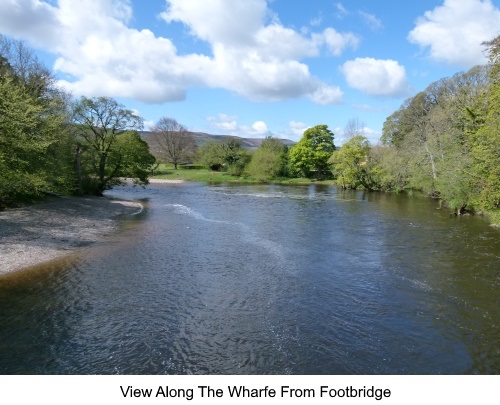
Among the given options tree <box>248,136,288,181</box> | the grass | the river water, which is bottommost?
the river water

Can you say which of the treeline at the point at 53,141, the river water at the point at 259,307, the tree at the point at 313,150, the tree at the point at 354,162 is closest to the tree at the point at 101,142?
the treeline at the point at 53,141

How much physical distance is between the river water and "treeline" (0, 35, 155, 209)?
896 centimetres

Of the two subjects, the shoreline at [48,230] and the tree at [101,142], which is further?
the tree at [101,142]

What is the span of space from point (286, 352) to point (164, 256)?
38.8 feet

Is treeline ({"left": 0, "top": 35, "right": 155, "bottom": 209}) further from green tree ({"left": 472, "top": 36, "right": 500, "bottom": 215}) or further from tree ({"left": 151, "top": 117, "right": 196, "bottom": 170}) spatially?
tree ({"left": 151, "top": 117, "right": 196, "bottom": 170})

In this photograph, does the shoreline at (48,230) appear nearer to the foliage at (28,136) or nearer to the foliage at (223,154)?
the foliage at (28,136)

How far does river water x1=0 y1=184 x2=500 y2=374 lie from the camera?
32.5 feet

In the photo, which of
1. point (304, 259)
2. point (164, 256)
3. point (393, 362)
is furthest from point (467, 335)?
point (164, 256)

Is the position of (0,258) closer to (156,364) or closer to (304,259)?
(156,364)

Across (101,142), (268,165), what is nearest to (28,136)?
(101,142)

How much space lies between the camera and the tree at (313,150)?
9156 cm

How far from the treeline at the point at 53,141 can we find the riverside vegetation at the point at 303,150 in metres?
0.12

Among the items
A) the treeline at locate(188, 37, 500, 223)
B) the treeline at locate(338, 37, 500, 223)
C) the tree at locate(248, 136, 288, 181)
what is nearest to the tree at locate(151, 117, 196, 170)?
the treeline at locate(188, 37, 500, 223)

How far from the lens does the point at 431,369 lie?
9.63m
